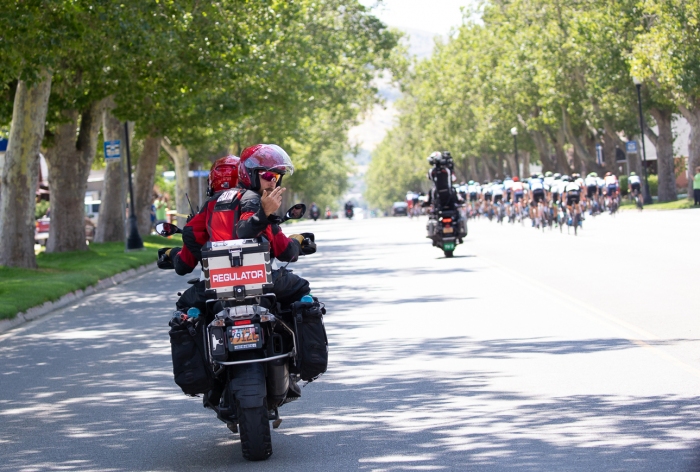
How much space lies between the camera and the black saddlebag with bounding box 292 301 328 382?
739 centimetres

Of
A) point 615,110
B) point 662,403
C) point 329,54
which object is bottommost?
point 662,403

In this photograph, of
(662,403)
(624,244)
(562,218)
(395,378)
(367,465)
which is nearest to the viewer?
(367,465)

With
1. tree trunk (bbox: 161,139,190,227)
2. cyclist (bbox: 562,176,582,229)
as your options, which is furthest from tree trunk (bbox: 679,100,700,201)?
tree trunk (bbox: 161,139,190,227)

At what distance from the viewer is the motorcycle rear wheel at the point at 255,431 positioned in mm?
7051

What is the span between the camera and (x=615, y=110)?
188 feet

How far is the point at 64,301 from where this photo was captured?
68.1ft

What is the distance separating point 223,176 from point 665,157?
49.7 meters

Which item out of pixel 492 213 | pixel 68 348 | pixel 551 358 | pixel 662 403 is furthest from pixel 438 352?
pixel 492 213

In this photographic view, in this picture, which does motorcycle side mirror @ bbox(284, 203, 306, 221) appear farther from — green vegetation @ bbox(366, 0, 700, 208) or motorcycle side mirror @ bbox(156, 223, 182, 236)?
green vegetation @ bbox(366, 0, 700, 208)

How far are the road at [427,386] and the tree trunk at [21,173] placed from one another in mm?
7681

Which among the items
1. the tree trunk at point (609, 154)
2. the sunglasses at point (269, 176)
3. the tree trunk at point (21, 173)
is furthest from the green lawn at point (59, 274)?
the tree trunk at point (609, 154)

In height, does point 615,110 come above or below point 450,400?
above

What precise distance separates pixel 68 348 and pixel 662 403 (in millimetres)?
7715

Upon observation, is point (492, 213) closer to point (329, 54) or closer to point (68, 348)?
point (329, 54)
